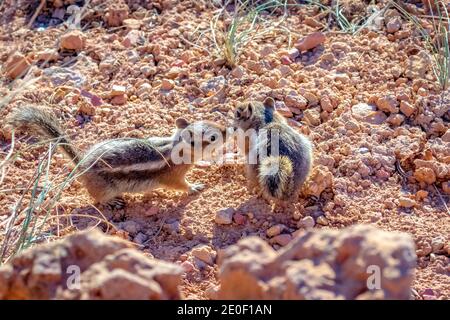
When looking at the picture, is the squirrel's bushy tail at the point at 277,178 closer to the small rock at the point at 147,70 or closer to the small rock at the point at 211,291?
the small rock at the point at 211,291

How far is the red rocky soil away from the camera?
5160mm

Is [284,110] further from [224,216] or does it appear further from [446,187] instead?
[446,187]

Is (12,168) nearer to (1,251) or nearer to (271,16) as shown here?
(1,251)

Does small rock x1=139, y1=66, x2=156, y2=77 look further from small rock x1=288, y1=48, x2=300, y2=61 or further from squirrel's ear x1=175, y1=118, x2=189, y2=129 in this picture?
small rock x1=288, y1=48, x2=300, y2=61

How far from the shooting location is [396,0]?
6.90 metres

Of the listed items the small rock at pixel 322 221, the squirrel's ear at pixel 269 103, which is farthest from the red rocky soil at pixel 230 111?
the squirrel's ear at pixel 269 103

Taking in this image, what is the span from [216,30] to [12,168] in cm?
232

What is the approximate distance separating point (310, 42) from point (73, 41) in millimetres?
2222

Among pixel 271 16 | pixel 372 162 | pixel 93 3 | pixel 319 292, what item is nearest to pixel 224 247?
pixel 372 162

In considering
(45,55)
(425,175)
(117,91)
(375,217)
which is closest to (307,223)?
(375,217)

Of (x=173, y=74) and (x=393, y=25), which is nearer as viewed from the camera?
(x=173, y=74)

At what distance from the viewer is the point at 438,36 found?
621 centimetres

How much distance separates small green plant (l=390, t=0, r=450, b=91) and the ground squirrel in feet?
4.45

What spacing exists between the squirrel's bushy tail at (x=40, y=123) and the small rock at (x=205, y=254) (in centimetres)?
126
